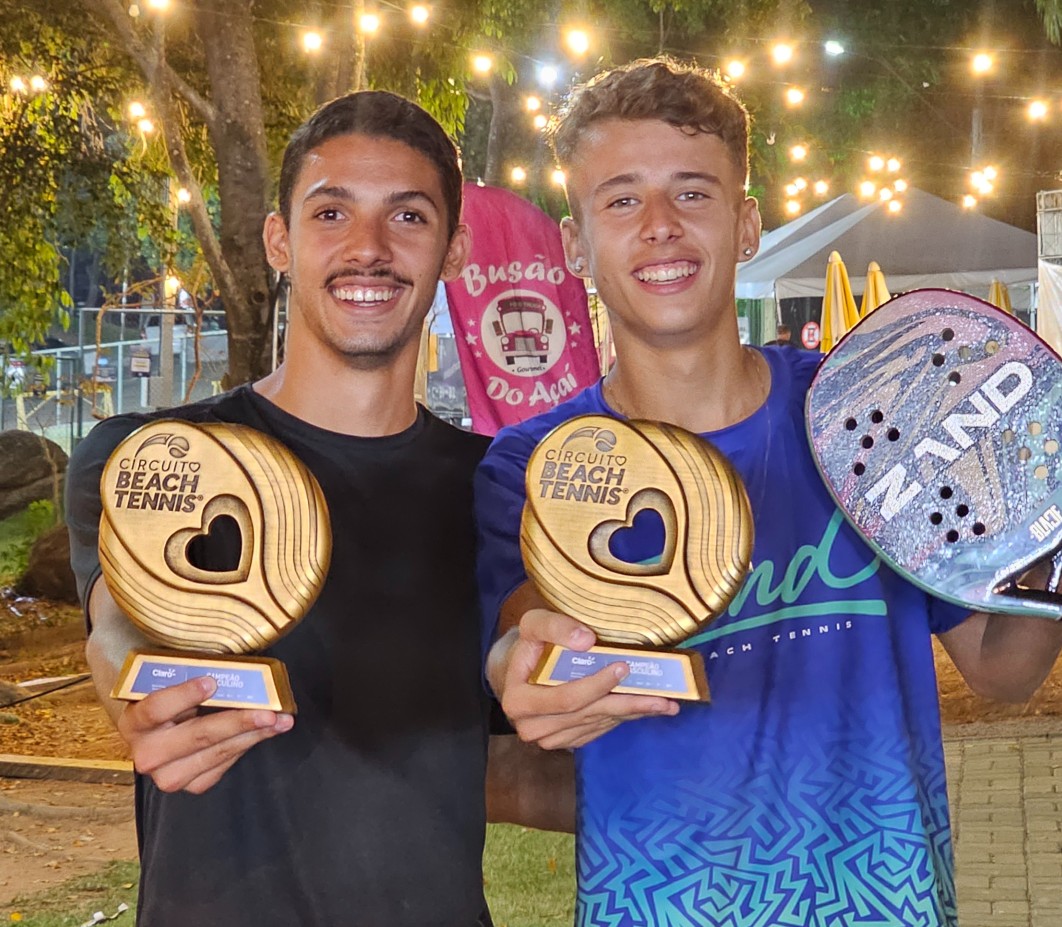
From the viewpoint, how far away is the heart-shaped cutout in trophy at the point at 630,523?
5.11ft

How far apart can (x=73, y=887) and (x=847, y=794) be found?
3.79m

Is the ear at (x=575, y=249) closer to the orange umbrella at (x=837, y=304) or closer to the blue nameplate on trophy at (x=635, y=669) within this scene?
the blue nameplate on trophy at (x=635, y=669)

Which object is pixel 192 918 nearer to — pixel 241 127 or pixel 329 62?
pixel 241 127

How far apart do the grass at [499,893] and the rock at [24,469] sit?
857cm

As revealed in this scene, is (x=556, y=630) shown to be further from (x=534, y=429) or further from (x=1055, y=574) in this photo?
(x=1055, y=574)

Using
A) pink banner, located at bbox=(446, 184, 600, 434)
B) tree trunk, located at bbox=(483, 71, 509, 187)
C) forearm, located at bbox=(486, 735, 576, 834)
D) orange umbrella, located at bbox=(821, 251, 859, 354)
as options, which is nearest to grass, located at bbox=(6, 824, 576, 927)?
pink banner, located at bbox=(446, 184, 600, 434)

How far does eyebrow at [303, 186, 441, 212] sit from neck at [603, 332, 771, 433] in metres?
0.37

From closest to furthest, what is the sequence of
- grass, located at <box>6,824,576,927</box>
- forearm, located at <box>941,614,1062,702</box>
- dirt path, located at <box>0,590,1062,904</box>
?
forearm, located at <box>941,614,1062,702</box> < grass, located at <box>6,824,576,927</box> < dirt path, located at <box>0,590,1062,904</box>

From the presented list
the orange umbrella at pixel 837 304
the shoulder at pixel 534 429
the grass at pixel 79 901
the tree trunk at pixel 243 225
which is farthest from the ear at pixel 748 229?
the orange umbrella at pixel 837 304

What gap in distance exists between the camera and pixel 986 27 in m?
17.2

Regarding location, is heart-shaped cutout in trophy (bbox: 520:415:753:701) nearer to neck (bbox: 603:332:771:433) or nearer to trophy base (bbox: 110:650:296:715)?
neck (bbox: 603:332:771:433)

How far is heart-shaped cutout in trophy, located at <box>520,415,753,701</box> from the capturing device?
156 centimetres

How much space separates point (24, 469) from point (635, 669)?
12.3 m

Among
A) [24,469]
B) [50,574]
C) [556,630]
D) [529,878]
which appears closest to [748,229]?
[556,630]
